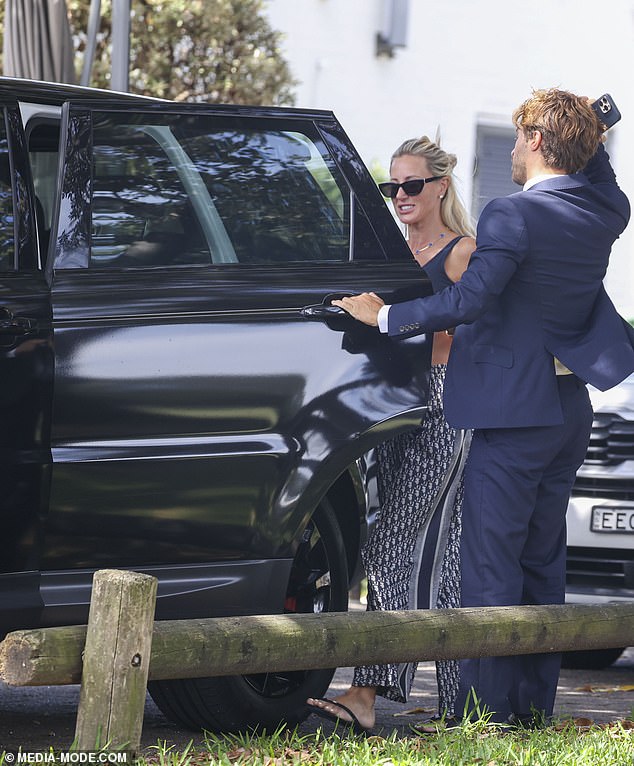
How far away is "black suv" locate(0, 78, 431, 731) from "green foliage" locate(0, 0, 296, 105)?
18.4ft

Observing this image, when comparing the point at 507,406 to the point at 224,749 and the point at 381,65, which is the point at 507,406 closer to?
the point at 224,749

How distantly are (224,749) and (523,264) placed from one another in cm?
156

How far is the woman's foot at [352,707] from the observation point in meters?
4.30

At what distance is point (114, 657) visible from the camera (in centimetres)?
314

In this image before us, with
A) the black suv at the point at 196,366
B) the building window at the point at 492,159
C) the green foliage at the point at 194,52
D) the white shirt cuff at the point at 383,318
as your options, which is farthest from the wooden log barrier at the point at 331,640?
the building window at the point at 492,159

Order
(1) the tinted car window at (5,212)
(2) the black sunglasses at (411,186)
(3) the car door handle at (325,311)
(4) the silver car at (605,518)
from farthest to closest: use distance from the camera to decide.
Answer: (4) the silver car at (605,518)
(2) the black sunglasses at (411,186)
(3) the car door handle at (325,311)
(1) the tinted car window at (5,212)

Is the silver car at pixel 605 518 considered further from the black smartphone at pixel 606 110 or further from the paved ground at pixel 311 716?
the black smartphone at pixel 606 110

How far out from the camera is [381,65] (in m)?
13.0

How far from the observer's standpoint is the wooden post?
3.14 m

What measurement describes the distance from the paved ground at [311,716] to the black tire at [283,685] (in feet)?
0.37

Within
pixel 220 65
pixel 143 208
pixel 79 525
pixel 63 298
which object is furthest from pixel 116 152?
pixel 220 65

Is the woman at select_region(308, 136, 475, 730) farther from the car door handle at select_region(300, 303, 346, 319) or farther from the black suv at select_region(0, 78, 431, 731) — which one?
the car door handle at select_region(300, 303, 346, 319)

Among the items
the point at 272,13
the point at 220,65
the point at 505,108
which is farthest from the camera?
the point at 505,108

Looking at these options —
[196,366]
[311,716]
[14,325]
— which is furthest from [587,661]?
[14,325]
